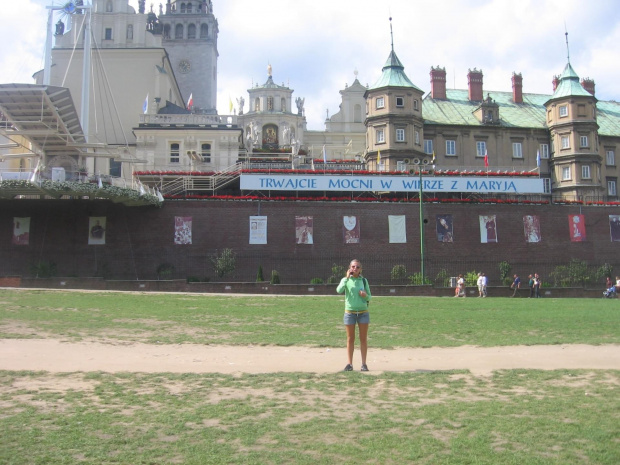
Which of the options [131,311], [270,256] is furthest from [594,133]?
[131,311]

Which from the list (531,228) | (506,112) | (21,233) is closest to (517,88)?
(506,112)

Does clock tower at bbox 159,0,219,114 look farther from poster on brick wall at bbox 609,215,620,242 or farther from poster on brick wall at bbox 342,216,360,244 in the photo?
poster on brick wall at bbox 609,215,620,242

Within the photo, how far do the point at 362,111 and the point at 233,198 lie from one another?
141 feet

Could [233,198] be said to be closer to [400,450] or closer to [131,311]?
[131,311]

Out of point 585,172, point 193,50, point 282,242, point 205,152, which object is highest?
point 193,50

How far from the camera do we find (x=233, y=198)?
44.4 metres

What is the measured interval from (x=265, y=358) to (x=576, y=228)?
4014 centimetres

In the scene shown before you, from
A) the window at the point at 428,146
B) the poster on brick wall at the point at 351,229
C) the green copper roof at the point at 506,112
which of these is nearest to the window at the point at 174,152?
the poster on brick wall at the point at 351,229

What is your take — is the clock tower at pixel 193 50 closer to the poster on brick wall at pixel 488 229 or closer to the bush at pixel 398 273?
the poster on brick wall at pixel 488 229

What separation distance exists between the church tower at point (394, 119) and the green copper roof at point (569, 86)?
15.7m

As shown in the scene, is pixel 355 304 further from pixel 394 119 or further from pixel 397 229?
pixel 394 119

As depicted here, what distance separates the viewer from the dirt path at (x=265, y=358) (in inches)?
481

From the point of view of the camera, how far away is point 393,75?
61.8 meters

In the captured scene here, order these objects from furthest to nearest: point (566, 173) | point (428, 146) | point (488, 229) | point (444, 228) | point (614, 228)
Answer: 1. point (428, 146)
2. point (566, 173)
3. point (614, 228)
4. point (488, 229)
5. point (444, 228)
